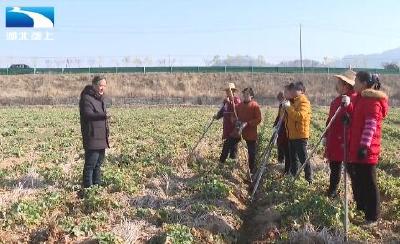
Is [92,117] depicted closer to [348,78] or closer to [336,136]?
[336,136]

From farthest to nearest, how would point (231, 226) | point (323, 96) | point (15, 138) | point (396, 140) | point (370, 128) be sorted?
point (323, 96)
point (396, 140)
point (15, 138)
point (231, 226)
point (370, 128)

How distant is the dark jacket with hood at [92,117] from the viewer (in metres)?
9.60

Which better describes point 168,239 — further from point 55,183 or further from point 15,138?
point 15,138

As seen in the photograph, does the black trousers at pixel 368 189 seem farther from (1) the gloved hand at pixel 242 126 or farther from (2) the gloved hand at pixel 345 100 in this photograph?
(1) the gloved hand at pixel 242 126

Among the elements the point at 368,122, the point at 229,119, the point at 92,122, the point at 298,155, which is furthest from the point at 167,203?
the point at 229,119

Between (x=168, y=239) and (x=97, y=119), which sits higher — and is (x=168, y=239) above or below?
below

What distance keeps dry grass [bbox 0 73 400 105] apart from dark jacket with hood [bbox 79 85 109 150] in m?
47.8

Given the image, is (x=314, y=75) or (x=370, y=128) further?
(x=314, y=75)

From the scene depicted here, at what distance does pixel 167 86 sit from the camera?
6469 centimetres

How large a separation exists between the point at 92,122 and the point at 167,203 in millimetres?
2234

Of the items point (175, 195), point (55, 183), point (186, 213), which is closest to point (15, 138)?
point (55, 183)

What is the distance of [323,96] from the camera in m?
61.5

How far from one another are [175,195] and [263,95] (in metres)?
54.2

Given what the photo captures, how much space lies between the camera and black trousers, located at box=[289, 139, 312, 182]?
34.7 feet
